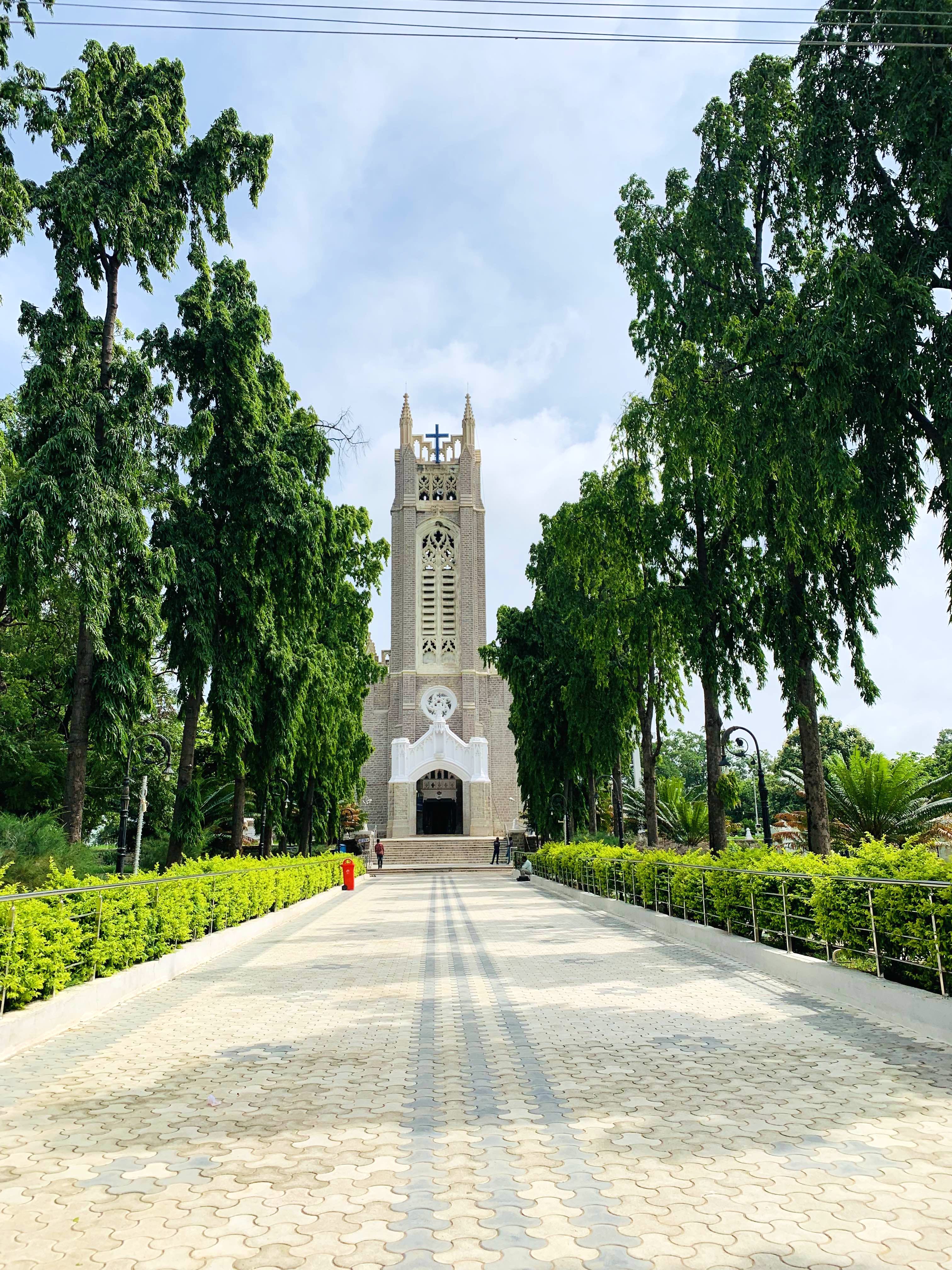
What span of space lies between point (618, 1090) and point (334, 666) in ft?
56.9

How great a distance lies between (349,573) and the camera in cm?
2388

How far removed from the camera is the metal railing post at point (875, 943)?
7344 mm

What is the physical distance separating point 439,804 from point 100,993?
45.5 metres

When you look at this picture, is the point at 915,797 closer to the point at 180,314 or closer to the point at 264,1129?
the point at 180,314

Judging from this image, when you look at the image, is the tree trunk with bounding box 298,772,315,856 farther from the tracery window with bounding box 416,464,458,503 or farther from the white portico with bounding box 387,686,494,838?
the tracery window with bounding box 416,464,458,503

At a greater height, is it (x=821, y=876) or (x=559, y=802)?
(x=559, y=802)

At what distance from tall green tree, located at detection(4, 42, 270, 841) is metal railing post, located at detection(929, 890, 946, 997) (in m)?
10.7

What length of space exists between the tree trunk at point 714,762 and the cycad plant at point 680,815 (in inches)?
770

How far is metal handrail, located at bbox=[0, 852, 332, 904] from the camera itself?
693cm

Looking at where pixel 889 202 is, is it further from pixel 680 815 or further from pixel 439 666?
pixel 439 666

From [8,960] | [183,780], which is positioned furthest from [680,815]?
[8,960]

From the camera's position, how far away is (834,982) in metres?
7.73

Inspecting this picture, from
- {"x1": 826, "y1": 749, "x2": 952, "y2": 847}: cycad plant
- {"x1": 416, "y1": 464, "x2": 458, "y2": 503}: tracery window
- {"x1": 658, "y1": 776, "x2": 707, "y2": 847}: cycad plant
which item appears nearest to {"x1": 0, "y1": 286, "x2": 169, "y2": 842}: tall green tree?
{"x1": 826, "y1": 749, "x2": 952, "y2": 847}: cycad plant

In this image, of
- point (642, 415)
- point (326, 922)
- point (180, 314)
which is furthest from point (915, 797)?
point (180, 314)
